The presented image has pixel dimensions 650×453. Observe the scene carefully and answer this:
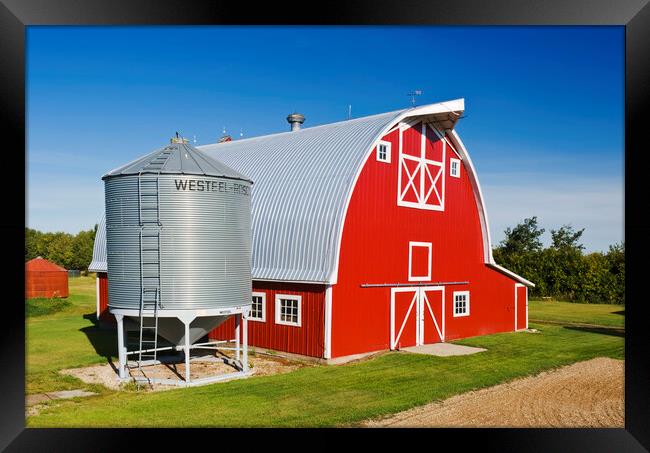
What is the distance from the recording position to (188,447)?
32.9 feet

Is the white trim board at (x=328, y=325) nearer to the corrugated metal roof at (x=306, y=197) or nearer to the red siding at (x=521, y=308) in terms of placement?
the corrugated metal roof at (x=306, y=197)

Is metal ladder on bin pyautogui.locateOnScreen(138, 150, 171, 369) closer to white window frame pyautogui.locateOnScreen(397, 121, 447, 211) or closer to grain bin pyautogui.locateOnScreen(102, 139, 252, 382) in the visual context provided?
grain bin pyautogui.locateOnScreen(102, 139, 252, 382)

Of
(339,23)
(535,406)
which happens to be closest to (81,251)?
(535,406)

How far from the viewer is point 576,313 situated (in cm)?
3400

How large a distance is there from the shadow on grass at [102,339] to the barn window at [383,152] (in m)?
10.8

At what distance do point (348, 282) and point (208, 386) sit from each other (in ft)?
18.9

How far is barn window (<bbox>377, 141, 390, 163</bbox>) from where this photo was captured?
66.4ft

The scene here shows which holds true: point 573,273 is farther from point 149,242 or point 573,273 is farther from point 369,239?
point 149,242

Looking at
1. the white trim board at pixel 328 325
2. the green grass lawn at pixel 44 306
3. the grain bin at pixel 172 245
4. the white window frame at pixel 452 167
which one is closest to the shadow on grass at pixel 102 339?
the grain bin at pixel 172 245

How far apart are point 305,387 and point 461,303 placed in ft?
34.7

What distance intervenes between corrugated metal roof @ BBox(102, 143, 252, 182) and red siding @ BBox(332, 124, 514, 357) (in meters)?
4.87
